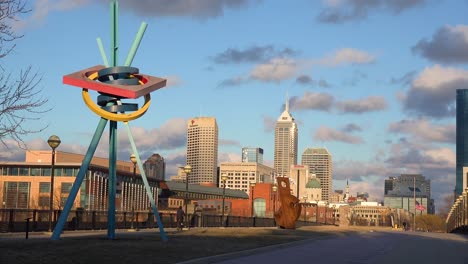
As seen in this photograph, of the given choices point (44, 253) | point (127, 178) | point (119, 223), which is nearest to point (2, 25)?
point (44, 253)

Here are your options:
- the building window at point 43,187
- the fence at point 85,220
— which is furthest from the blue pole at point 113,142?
the building window at point 43,187

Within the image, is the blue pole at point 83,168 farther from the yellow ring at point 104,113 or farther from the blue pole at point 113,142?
the blue pole at point 113,142

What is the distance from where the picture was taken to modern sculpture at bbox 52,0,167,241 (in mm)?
27281

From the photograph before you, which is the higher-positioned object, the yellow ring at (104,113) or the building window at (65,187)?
the yellow ring at (104,113)

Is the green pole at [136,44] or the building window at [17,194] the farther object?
the building window at [17,194]

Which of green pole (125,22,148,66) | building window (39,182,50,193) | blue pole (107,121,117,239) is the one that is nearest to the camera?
blue pole (107,121,117,239)

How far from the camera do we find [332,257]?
26.0 meters

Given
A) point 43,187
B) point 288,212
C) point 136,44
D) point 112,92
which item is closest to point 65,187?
point 43,187

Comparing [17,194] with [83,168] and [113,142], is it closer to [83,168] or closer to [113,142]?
[113,142]

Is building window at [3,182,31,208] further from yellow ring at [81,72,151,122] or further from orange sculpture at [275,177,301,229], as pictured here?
yellow ring at [81,72,151,122]

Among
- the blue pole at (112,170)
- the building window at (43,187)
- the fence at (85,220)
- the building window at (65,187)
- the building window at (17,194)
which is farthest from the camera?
the building window at (43,187)

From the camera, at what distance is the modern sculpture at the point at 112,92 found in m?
27.3

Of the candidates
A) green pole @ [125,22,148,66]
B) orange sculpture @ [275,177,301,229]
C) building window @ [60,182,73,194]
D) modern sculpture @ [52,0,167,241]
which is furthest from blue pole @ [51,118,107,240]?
building window @ [60,182,73,194]

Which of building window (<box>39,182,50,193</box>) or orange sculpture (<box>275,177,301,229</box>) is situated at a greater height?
building window (<box>39,182,50,193</box>)
